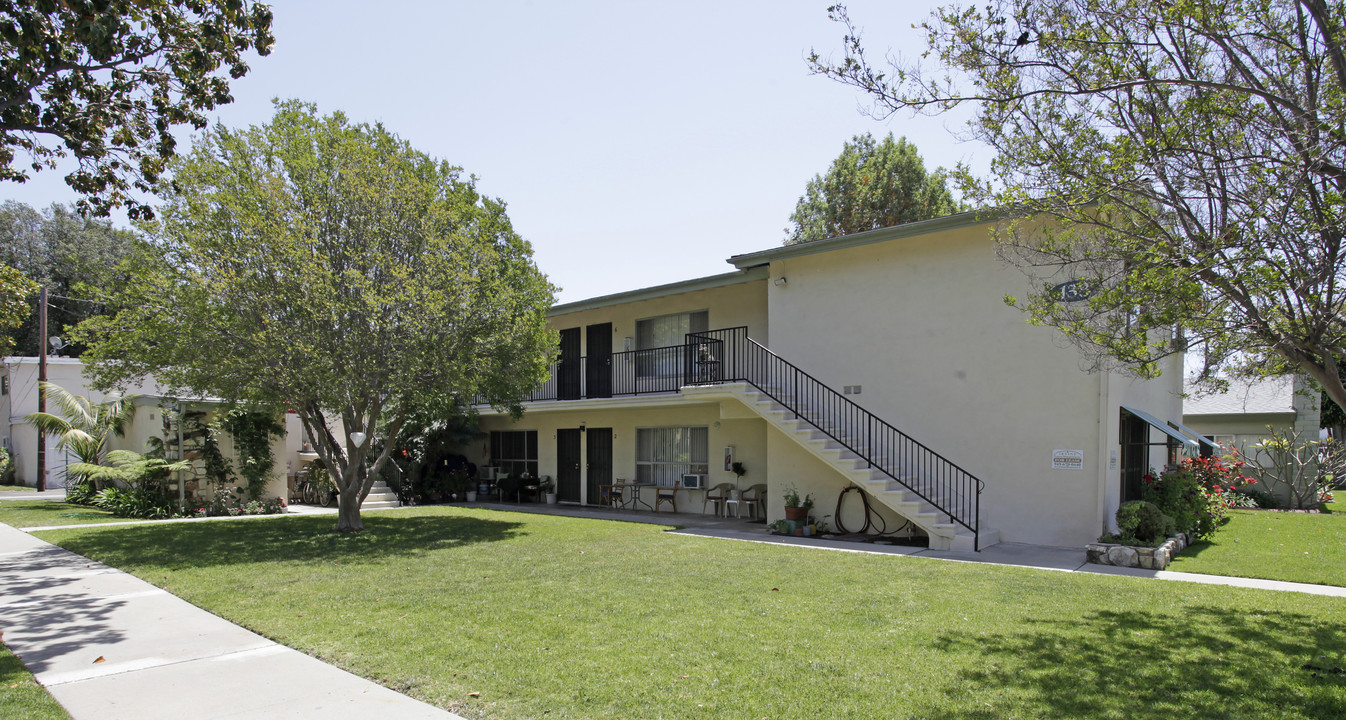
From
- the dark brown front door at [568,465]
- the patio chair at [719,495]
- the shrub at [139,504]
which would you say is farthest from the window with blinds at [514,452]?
the shrub at [139,504]

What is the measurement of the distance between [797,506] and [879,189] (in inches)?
745

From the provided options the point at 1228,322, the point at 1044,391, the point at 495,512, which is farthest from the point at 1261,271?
the point at 495,512

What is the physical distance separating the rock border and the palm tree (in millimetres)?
19688

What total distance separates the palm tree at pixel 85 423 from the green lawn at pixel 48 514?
0.88 m

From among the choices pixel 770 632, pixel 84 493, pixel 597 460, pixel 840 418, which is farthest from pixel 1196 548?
pixel 84 493

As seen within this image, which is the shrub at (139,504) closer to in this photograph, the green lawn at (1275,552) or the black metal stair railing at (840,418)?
the black metal stair railing at (840,418)

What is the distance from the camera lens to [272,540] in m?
12.0

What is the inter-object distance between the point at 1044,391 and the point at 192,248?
13.0 m

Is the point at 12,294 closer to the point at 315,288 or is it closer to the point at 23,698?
the point at 315,288

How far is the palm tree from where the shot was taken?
59.6 ft

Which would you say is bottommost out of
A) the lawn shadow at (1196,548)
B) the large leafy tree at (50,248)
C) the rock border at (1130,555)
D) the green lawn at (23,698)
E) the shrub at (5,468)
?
the shrub at (5,468)

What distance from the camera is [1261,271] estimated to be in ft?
20.5

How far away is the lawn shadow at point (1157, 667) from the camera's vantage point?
446cm

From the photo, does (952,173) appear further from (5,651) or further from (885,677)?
(5,651)
